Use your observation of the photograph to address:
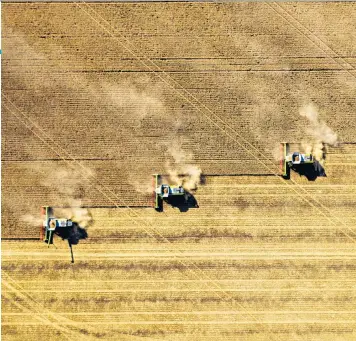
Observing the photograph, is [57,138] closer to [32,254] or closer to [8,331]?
[32,254]

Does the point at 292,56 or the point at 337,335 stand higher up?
the point at 292,56

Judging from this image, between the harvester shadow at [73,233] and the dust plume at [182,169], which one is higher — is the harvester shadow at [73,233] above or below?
below

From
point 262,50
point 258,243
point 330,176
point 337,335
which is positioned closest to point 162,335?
point 258,243

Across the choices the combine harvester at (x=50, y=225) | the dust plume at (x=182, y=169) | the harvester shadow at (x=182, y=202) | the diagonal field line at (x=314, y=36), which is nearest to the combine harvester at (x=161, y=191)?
the harvester shadow at (x=182, y=202)

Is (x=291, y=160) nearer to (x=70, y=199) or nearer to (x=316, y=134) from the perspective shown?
(x=316, y=134)

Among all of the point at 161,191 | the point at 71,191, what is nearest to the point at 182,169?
the point at 161,191

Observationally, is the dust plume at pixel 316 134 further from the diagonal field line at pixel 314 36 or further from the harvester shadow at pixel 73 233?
the harvester shadow at pixel 73 233

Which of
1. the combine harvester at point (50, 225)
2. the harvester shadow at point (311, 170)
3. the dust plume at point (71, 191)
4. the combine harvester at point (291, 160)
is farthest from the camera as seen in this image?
the harvester shadow at point (311, 170)
